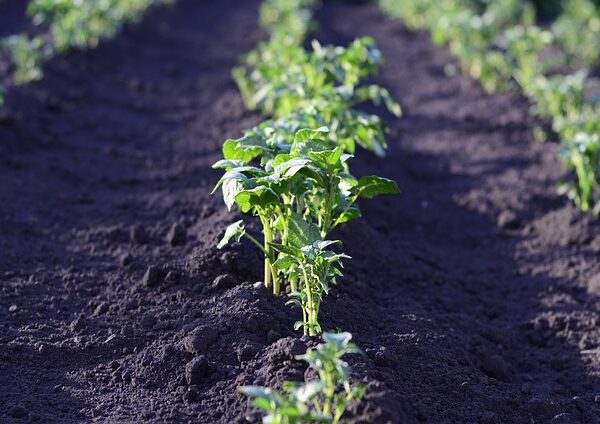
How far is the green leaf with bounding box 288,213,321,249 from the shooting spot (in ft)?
11.8

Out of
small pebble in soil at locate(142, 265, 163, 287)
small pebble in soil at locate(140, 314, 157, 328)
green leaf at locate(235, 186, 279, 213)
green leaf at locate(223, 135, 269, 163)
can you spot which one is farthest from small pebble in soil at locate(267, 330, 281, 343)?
small pebble in soil at locate(142, 265, 163, 287)

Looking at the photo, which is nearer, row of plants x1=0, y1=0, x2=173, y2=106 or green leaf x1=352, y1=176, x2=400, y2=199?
green leaf x1=352, y1=176, x2=400, y2=199

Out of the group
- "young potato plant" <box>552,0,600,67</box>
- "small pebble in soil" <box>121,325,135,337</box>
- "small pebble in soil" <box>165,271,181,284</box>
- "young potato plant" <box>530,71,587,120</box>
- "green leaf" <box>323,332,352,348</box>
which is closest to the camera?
"green leaf" <box>323,332,352,348</box>

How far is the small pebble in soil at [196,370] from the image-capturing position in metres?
3.40

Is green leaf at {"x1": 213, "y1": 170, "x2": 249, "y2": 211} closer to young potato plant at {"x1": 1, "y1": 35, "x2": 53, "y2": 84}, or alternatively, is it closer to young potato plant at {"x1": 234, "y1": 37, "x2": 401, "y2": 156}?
young potato plant at {"x1": 234, "y1": 37, "x2": 401, "y2": 156}

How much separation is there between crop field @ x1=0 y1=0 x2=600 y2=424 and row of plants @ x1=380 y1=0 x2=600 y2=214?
0.04 meters

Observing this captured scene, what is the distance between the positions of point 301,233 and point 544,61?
7.89m

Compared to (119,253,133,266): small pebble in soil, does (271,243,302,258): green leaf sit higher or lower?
lower

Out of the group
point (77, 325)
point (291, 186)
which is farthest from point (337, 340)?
point (77, 325)

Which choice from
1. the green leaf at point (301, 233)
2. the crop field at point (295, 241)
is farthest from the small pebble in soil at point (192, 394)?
the green leaf at point (301, 233)

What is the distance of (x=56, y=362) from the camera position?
12.2ft

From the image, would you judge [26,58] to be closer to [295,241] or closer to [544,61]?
[295,241]

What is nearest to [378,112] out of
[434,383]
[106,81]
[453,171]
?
[453,171]

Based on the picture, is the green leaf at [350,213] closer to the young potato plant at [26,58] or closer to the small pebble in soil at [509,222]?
the small pebble in soil at [509,222]
